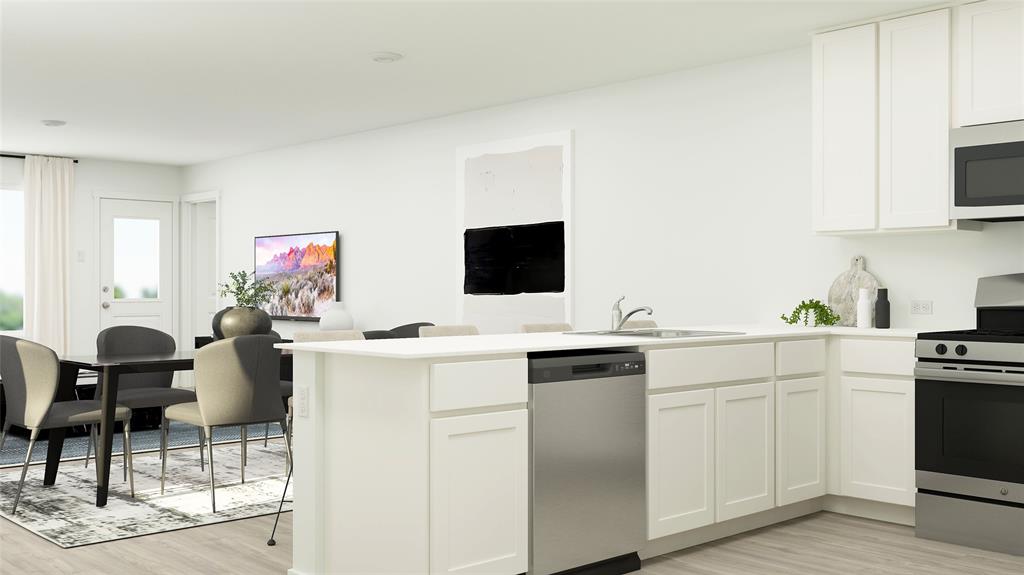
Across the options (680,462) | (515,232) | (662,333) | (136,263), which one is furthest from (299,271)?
(680,462)

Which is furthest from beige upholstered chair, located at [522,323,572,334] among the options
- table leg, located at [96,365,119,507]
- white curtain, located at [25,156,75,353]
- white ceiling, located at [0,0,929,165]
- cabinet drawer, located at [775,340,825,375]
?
white curtain, located at [25,156,75,353]

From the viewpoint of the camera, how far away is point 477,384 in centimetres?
314

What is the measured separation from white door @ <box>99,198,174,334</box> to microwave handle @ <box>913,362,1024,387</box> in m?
8.43

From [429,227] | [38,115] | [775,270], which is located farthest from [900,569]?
[38,115]

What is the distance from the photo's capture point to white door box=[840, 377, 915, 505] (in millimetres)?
4273

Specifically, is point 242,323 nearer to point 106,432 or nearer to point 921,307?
point 106,432

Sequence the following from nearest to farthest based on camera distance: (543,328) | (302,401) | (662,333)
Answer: (302,401) < (662,333) < (543,328)

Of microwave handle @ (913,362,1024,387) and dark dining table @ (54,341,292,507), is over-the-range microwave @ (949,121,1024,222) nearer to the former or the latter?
microwave handle @ (913,362,1024,387)

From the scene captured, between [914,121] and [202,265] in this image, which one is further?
[202,265]

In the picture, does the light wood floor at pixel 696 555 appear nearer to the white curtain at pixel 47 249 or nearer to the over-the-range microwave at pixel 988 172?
the over-the-range microwave at pixel 988 172

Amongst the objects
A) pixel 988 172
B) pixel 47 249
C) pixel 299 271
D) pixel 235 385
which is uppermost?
pixel 988 172

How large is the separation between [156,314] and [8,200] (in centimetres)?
191

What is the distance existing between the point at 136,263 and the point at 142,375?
465cm

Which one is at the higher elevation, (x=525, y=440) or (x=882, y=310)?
(x=882, y=310)
